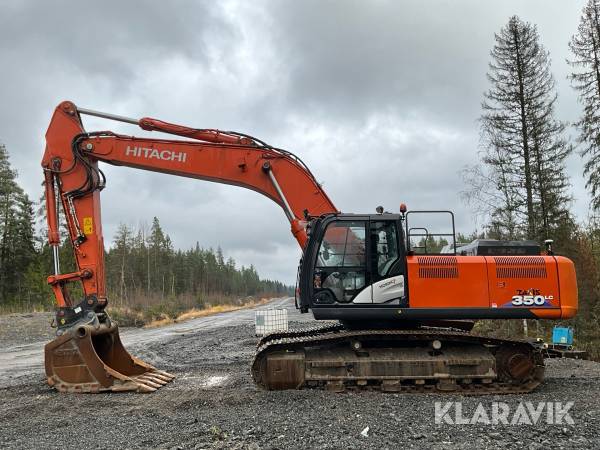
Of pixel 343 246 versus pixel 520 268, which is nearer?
pixel 520 268

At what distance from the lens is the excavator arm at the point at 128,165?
32.7 feet

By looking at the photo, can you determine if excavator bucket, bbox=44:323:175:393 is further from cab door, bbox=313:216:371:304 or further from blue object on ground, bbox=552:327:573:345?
blue object on ground, bbox=552:327:573:345

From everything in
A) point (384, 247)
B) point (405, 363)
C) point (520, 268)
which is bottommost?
point (405, 363)

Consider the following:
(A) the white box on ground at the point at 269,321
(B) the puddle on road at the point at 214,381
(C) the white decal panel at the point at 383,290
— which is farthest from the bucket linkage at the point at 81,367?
(A) the white box on ground at the point at 269,321

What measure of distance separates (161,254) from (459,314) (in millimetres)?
79351

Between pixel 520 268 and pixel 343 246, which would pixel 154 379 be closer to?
pixel 343 246

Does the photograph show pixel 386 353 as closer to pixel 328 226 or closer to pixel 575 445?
pixel 328 226

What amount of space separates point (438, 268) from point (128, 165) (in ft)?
20.5

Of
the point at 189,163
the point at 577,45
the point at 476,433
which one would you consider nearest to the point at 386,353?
the point at 476,433

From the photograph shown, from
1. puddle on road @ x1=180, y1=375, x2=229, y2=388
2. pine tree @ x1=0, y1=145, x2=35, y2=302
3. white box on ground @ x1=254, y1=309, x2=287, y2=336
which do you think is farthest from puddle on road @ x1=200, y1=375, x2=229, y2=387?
pine tree @ x1=0, y1=145, x2=35, y2=302
